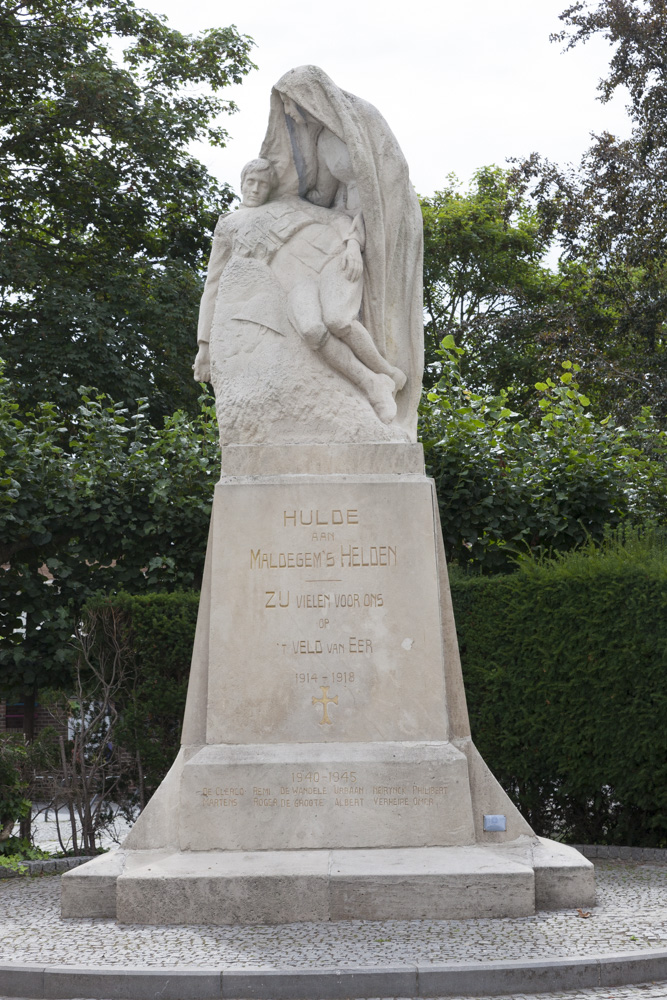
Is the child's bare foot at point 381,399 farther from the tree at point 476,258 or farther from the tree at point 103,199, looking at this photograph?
the tree at point 476,258

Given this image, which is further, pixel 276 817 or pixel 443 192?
pixel 443 192

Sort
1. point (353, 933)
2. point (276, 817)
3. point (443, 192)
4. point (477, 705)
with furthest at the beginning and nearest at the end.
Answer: point (443, 192) → point (477, 705) → point (276, 817) → point (353, 933)

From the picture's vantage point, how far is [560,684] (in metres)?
8.19

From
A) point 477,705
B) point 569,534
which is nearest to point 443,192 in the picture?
point 569,534

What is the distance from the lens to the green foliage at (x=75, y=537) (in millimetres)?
10938

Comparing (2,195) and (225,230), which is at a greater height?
(2,195)

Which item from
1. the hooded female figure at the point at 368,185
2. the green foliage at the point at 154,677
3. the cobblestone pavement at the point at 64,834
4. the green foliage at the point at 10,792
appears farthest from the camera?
the cobblestone pavement at the point at 64,834

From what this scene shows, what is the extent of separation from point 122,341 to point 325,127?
35.3ft

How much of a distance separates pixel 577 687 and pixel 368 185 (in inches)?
152

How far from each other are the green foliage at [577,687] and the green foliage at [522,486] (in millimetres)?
2142

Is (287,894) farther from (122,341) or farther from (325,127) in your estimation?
(122,341)

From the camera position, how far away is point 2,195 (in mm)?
17906

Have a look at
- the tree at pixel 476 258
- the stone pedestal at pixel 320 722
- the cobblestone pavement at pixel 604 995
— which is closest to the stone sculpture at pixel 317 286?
the stone pedestal at pixel 320 722

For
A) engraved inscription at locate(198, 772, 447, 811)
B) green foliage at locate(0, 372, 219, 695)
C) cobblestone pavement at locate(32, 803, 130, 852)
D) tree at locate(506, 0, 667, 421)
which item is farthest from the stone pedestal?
tree at locate(506, 0, 667, 421)
